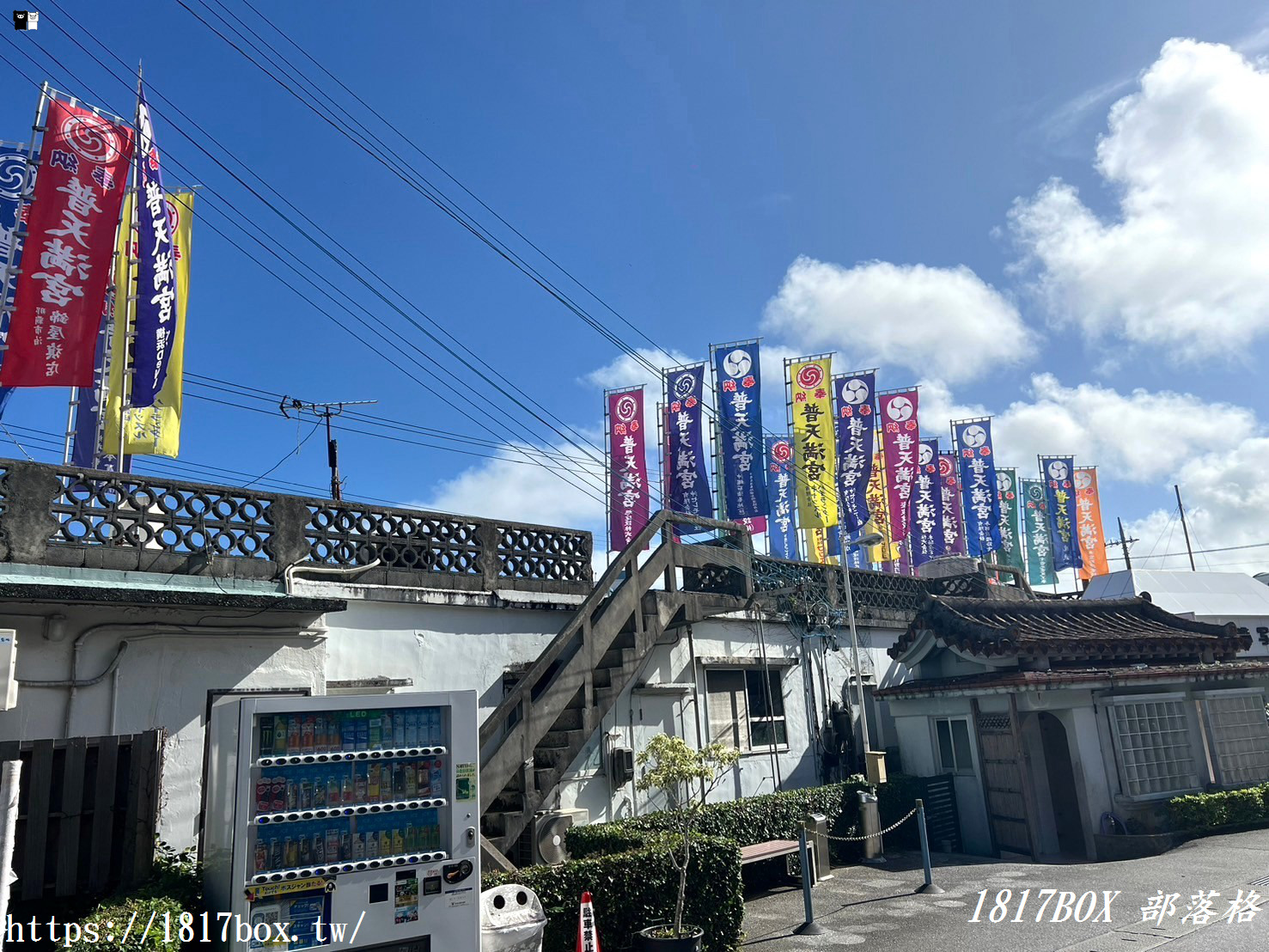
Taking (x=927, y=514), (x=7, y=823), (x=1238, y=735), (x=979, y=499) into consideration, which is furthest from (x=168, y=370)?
(x=979, y=499)

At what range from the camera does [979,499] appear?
31531mm

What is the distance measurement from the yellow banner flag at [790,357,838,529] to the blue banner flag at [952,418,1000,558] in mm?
10283

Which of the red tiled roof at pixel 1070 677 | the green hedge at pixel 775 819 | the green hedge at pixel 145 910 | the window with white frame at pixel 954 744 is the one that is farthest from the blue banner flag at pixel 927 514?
the green hedge at pixel 145 910

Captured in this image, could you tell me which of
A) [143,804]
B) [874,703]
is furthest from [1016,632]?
[143,804]

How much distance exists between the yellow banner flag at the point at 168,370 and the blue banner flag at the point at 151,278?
19 centimetres

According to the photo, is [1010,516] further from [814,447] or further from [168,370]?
[168,370]

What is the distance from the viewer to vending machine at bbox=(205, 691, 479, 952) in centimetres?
640

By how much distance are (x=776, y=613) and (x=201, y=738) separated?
35.6 ft

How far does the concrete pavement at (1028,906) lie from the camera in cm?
958

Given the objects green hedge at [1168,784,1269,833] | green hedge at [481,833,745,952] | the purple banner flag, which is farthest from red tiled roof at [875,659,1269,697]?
the purple banner flag

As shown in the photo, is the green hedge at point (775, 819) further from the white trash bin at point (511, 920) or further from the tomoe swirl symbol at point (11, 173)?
the tomoe swirl symbol at point (11, 173)

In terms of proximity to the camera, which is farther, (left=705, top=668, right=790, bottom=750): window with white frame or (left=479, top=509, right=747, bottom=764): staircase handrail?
(left=705, top=668, right=790, bottom=750): window with white frame

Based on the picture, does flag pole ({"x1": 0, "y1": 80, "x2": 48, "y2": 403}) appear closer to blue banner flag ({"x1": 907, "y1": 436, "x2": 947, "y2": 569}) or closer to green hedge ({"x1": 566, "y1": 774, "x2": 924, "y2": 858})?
green hedge ({"x1": 566, "y1": 774, "x2": 924, "y2": 858})

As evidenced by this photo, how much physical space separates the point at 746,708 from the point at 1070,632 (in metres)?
6.51
